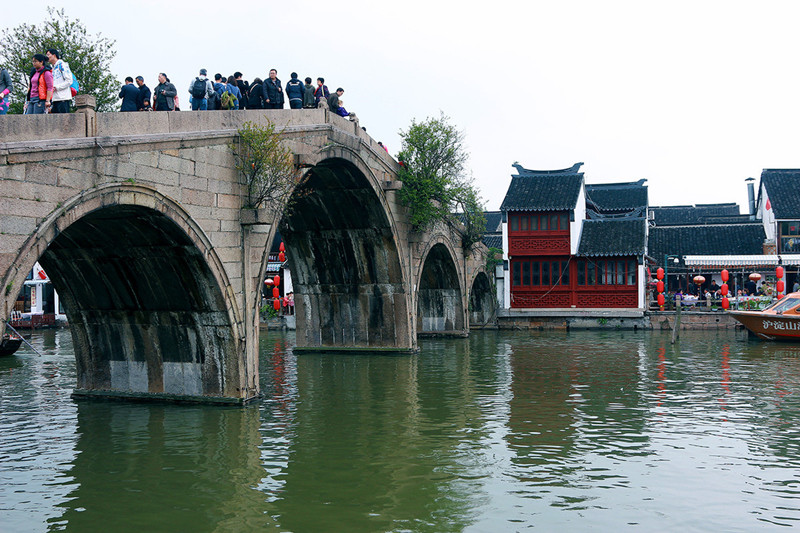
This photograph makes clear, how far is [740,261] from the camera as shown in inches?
1543

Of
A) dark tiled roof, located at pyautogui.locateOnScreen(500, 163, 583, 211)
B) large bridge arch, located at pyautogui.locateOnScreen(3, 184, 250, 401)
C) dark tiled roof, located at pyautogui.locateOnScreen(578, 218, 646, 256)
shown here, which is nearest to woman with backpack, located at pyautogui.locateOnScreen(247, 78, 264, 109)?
large bridge arch, located at pyautogui.locateOnScreen(3, 184, 250, 401)

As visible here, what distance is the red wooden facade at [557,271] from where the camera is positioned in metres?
38.1

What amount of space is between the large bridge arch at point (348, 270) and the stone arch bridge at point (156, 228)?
0.74ft

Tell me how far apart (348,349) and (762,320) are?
15926 mm

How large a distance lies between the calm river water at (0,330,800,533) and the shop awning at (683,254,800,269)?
1962 cm

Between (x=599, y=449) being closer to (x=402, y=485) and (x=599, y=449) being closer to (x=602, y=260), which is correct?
(x=402, y=485)

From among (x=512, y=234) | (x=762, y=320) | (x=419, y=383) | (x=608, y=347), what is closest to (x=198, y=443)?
(x=419, y=383)

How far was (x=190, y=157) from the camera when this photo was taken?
→ 1407 centimetres

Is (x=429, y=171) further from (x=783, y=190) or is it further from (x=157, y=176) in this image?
(x=783, y=190)

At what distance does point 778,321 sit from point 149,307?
2355cm

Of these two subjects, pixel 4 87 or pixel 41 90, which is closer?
pixel 41 90

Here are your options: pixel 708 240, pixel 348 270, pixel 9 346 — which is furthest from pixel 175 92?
pixel 708 240

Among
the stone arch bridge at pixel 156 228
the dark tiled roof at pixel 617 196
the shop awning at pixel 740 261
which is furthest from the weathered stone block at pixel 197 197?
the dark tiled roof at pixel 617 196

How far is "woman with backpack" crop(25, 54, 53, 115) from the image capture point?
38.5ft
